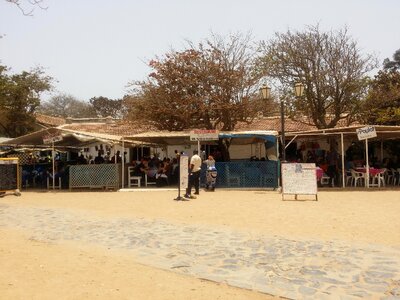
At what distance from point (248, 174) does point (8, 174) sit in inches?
373

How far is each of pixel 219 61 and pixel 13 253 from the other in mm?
18238

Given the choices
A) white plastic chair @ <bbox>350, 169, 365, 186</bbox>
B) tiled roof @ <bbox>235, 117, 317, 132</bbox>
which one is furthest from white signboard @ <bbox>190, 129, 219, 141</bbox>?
tiled roof @ <bbox>235, 117, 317, 132</bbox>

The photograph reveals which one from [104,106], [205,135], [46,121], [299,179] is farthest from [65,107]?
[299,179]

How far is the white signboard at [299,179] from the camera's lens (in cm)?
1366

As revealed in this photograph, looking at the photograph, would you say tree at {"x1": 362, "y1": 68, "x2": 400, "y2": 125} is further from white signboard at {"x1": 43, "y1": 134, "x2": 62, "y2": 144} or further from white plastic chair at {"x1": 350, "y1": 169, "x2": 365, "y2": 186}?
white signboard at {"x1": 43, "y1": 134, "x2": 62, "y2": 144}

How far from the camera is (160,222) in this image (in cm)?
960

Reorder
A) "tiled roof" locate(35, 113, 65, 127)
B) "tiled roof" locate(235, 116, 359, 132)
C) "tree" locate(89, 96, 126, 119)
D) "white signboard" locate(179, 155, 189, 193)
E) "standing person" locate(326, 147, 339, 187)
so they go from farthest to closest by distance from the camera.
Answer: "tree" locate(89, 96, 126, 119), "tiled roof" locate(35, 113, 65, 127), "tiled roof" locate(235, 116, 359, 132), "standing person" locate(326, 147, 339, 187), "white signboard" locate(179, 155, 189, 193)

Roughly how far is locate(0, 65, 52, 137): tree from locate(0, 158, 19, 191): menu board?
13.9 meters

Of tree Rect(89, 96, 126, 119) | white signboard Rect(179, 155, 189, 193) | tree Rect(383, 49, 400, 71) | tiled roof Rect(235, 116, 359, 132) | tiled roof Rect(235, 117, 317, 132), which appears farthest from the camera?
tree Rect(89, 96, 126, 119)

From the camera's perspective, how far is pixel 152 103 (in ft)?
76.1

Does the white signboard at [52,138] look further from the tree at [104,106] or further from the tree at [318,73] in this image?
the tree at [104,106]

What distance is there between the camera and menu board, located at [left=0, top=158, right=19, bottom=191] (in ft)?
53.7

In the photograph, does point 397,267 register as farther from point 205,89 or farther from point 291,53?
point 291,53

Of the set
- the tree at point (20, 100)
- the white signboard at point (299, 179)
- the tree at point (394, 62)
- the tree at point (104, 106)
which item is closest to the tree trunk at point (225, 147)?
the white signboard at point (299, 179)
